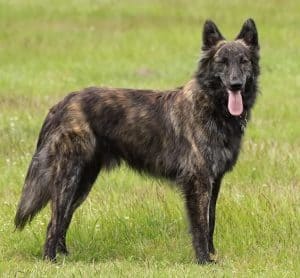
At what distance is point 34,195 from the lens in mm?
7812

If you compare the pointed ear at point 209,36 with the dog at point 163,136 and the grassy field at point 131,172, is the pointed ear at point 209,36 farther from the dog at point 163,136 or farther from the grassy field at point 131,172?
the grassy field at point 131,172

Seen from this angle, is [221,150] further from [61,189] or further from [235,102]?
[61,189]

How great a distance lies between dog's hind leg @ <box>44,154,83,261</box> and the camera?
763 centimetres

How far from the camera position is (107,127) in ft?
25.3

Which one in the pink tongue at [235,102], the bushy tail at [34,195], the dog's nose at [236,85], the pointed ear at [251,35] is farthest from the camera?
the bushy tail at [34,195]

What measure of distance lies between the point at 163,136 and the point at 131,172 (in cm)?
244

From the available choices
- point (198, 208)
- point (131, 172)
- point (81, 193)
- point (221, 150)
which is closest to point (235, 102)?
point (221, 150)

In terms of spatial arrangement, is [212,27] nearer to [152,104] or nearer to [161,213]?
[152,104]

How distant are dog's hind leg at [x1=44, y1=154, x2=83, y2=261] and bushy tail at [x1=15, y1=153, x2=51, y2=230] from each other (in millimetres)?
99

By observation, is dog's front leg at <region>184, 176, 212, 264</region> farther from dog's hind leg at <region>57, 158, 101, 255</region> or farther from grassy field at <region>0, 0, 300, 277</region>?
dog's hind leg at <region>57, 158, 101, 255</region>

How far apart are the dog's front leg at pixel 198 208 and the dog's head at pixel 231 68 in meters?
0.70

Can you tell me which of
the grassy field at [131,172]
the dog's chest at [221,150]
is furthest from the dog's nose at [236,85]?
the grassy field at [131,172]

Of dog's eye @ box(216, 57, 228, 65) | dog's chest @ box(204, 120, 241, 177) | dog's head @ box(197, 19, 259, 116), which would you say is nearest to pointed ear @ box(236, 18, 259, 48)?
dog's head @ box(197, 19, 259, 116)

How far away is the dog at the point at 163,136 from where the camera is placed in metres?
7.48
